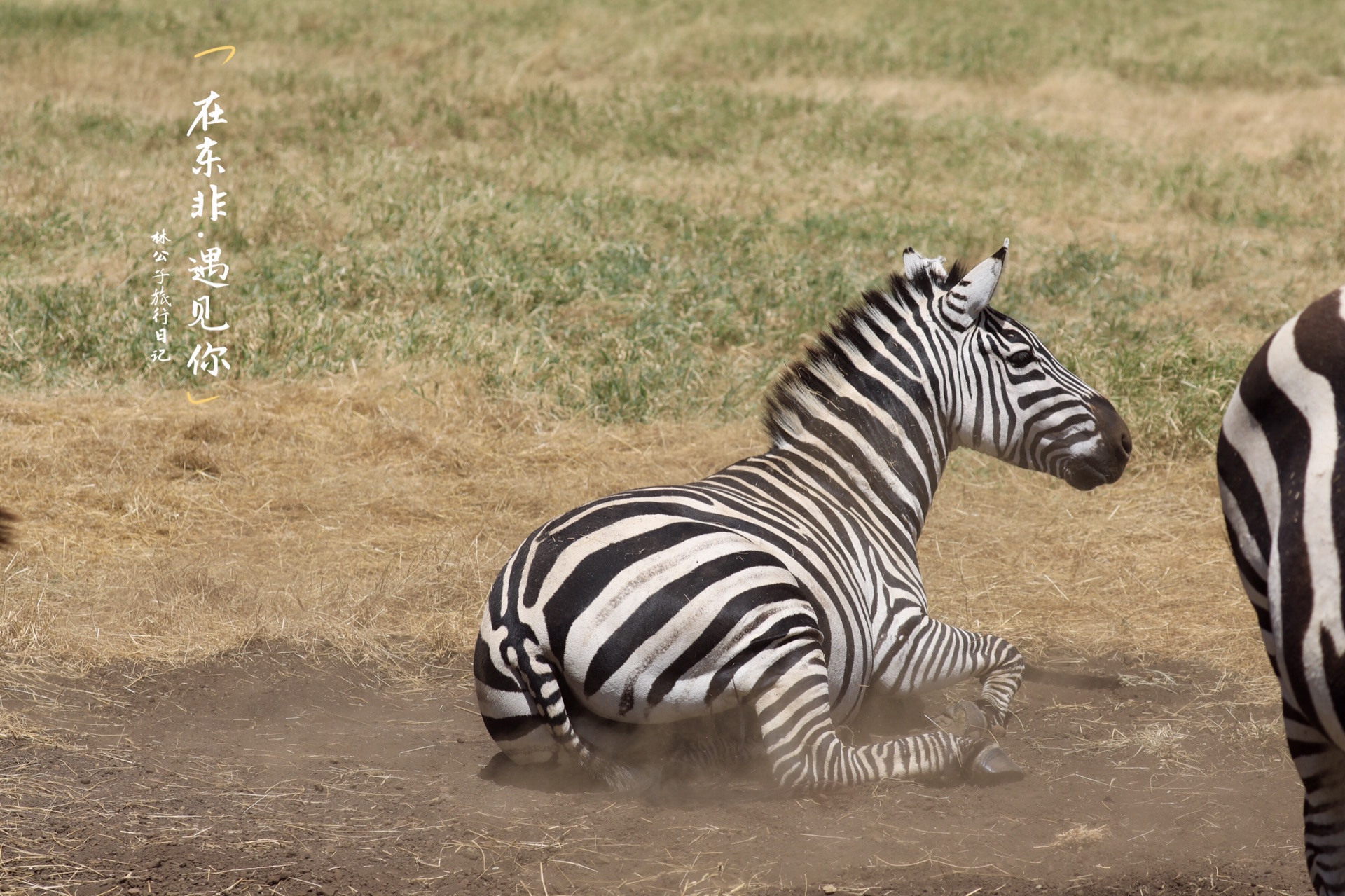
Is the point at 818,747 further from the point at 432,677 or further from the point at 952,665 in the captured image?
the point at 432,677

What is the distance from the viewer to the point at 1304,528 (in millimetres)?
2365

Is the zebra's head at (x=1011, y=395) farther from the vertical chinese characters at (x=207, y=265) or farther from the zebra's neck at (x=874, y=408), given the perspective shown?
the vertical chinese characters at (x=207, y=265)

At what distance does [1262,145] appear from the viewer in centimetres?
1445

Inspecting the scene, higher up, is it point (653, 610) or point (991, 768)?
point (653, 610)

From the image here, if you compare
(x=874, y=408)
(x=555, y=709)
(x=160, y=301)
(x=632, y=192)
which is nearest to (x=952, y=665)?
(x=874, y=408)

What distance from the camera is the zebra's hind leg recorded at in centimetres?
263

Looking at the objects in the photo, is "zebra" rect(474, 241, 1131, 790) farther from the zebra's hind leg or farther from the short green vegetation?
the short green vegetation

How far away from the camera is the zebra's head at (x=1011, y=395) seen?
14.8ft

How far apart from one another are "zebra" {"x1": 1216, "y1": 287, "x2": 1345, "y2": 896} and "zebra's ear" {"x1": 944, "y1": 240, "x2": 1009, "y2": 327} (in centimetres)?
180

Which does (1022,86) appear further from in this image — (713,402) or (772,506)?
(772,506)

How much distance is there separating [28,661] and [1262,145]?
44.7 ft

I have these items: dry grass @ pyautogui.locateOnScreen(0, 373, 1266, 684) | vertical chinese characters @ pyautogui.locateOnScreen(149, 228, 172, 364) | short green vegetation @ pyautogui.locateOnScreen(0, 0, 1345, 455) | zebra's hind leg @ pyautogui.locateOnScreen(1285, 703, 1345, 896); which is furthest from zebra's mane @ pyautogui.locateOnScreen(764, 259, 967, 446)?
vertical chinese characters @ pyautogui.locateOnScreen(149, 228, 172, 364)

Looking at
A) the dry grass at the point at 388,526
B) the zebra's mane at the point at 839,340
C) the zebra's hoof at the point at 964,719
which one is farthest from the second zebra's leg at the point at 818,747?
the dry grass at the point at 388,526

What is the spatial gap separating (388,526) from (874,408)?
2774 millimetres
